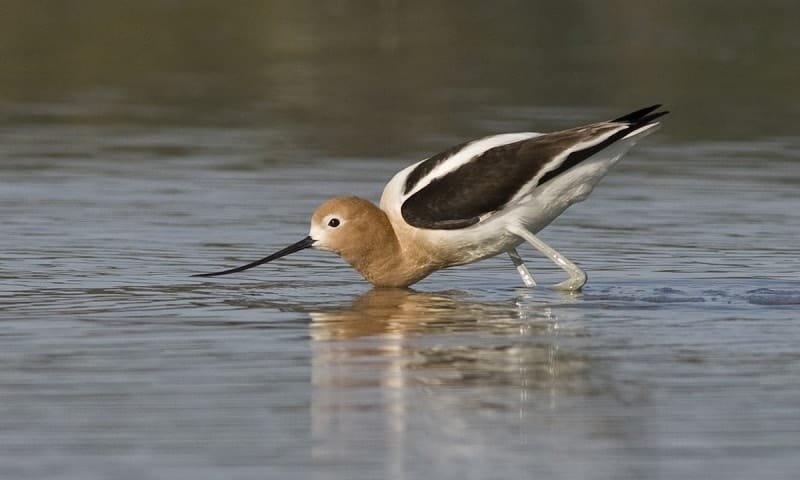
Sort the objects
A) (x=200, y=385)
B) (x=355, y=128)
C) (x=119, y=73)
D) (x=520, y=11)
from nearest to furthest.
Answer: (x=200, y=385) → (x=355, y=128) → (x=119, y=73) → (x=520, y=11)

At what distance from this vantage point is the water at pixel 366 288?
748 cm

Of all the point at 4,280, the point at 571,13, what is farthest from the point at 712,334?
the point at 571,13

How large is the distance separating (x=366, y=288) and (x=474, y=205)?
0.92 m

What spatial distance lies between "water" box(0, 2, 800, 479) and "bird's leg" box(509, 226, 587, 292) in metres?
0.10

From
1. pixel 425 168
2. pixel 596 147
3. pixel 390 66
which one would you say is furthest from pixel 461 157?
pixel 390 66

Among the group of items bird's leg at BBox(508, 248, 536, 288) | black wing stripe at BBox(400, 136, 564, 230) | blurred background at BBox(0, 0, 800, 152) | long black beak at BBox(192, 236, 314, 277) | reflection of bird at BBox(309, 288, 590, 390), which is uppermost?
blurred background at BBox(0, 0, 800, 152)

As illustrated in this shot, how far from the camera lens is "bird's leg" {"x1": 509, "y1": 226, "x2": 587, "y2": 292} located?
11391 millimetres

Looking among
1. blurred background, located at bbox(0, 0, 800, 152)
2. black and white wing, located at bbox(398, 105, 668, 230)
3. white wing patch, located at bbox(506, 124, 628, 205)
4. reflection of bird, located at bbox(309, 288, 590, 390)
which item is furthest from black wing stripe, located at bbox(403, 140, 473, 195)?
blurred background, located at bbox(0, 0, 800, 152)

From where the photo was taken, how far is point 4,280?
37.9 feet

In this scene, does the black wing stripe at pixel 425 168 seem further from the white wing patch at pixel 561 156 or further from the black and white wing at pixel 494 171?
the white wing patch at pixel 561 156

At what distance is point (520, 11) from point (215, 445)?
25.9 m

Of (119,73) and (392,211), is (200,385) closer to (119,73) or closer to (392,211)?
(392,211)

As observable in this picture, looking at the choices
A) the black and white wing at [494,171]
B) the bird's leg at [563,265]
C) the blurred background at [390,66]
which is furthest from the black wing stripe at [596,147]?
the blurred background at [390,66]

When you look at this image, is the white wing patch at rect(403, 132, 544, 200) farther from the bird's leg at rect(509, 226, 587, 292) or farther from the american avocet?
the bird's leg at rect(509, 226, 587, 292)
